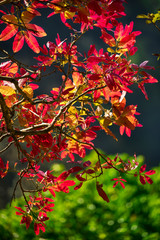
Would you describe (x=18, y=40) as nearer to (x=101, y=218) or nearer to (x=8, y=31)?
(x=8, y=31)

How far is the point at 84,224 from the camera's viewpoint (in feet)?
7.14

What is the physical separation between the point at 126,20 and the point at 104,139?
72.8 inches

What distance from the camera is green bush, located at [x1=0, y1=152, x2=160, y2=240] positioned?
6.81 feet

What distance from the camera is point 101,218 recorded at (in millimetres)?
2166

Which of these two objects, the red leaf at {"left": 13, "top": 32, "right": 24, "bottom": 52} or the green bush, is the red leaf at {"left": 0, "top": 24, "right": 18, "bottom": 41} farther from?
the green bush

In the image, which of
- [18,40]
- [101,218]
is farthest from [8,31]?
[101,218]

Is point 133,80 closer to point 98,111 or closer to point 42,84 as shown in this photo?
point 98,111

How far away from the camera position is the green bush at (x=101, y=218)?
6.81ft

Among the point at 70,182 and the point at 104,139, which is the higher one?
the point at 70,182

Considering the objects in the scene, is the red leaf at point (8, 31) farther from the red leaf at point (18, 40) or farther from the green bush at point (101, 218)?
the green bush at point (101, 218)

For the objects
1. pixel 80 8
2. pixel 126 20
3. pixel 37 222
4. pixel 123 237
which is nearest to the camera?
pixel 80 8

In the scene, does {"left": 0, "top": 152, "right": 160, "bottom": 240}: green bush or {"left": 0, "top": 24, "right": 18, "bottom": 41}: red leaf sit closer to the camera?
{"left": 0, "top": 24, "right": 18, "bottom": 41}: red leaf

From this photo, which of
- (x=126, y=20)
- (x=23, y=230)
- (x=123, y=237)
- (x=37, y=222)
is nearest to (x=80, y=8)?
(x=37, y=222)

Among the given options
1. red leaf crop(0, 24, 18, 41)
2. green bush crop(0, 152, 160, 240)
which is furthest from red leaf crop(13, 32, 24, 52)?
green bush crop(0, 152, 160, 240)
